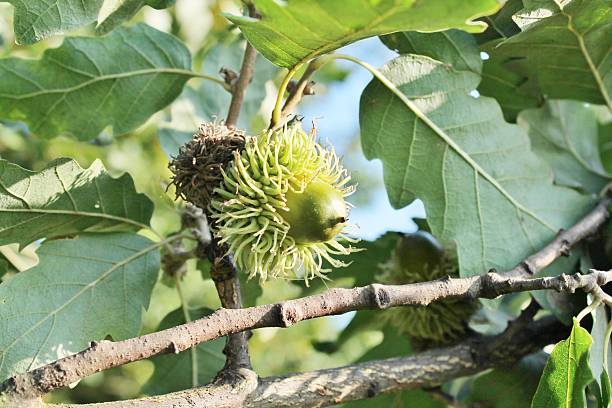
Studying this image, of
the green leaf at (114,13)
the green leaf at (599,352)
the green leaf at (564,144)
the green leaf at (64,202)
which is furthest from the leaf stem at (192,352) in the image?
the green leaf at (564,144)

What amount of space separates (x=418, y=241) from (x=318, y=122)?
0.65m

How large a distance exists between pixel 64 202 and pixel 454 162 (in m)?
0.94

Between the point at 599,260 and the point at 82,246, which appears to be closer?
the point at 82,246

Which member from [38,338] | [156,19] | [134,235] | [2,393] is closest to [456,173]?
[134,235]

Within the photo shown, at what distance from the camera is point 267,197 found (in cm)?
164

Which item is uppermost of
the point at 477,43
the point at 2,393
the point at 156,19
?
the point at 156,19

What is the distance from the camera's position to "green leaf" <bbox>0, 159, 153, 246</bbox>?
1.73m

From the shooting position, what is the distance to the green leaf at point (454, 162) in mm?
1990

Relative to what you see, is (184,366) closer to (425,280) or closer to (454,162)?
(425,280)

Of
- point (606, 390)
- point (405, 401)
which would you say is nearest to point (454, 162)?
point (606, 390)

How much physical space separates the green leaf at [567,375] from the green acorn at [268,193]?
0.46 m

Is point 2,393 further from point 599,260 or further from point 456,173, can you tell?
point 599,260

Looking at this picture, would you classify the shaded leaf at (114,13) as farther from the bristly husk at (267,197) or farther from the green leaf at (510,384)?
the green leaf at (510,384)

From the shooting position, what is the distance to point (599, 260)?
211 centimetres
